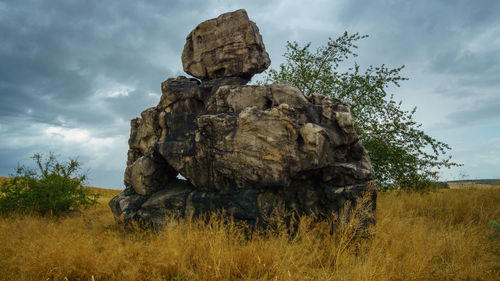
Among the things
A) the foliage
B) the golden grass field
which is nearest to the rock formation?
the golden grass field

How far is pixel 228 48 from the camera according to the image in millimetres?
9977

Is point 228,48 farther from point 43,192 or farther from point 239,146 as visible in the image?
point 43,192

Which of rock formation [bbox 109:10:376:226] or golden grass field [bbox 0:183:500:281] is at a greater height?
rock formation [bbox 109:10:376:226]

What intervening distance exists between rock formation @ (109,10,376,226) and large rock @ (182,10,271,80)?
0.04 m

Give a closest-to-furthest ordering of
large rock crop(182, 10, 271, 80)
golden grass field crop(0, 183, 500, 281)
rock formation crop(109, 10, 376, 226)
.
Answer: golden grass field crop(0, 183, 500, 281) → rock formation crop(109, 10, 376, 226) → large rock crop(182, 10, 271, 80)

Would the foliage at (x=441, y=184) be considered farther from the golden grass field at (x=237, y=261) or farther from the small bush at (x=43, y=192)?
the small bush at (x=43, y=192)

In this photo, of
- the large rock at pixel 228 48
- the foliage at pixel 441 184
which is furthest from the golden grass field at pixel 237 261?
the foliage at pixel 441 184

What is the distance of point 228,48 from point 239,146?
4.17 metres

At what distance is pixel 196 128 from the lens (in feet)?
30.4

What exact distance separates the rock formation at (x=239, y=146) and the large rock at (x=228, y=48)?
37mm

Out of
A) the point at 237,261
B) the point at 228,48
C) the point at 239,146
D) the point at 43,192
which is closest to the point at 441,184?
the point at 239,146

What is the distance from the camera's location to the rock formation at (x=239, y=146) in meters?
7.48

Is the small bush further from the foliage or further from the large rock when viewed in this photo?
the foliage

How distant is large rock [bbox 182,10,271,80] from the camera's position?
9898 millimetres
